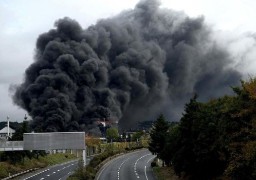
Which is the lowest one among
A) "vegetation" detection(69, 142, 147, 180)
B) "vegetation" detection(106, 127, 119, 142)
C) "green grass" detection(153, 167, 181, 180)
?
"green grass" detection(153, 167, 181, 180)

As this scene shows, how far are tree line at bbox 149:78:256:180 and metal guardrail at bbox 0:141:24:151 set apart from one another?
68.8 feet

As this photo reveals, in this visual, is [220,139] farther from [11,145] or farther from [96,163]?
[96,163]

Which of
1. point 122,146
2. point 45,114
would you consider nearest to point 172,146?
point 122,146

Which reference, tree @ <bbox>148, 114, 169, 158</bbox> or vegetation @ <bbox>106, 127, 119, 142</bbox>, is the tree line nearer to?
tree @ <bbox>148, 114, 169, 158</bbox>

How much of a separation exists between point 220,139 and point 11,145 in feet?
125

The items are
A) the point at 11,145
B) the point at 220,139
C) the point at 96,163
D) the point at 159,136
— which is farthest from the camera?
the point at 159,136

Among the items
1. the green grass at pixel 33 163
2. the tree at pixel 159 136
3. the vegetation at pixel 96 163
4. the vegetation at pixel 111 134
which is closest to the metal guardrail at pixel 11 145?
the green grass at pixel 33 163

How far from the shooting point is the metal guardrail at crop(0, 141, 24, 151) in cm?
6394

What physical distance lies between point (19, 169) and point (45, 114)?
51502mm

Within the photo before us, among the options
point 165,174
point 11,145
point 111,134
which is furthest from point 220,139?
point 111,134

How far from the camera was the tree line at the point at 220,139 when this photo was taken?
30734 millimetres

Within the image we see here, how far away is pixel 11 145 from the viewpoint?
212ft

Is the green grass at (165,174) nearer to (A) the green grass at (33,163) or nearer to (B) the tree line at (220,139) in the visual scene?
(B) the tree line at (220,139)

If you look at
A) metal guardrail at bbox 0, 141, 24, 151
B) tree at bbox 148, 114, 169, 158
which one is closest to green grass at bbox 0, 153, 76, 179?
metal guardrail at bbox 0, 141, 24, 151
